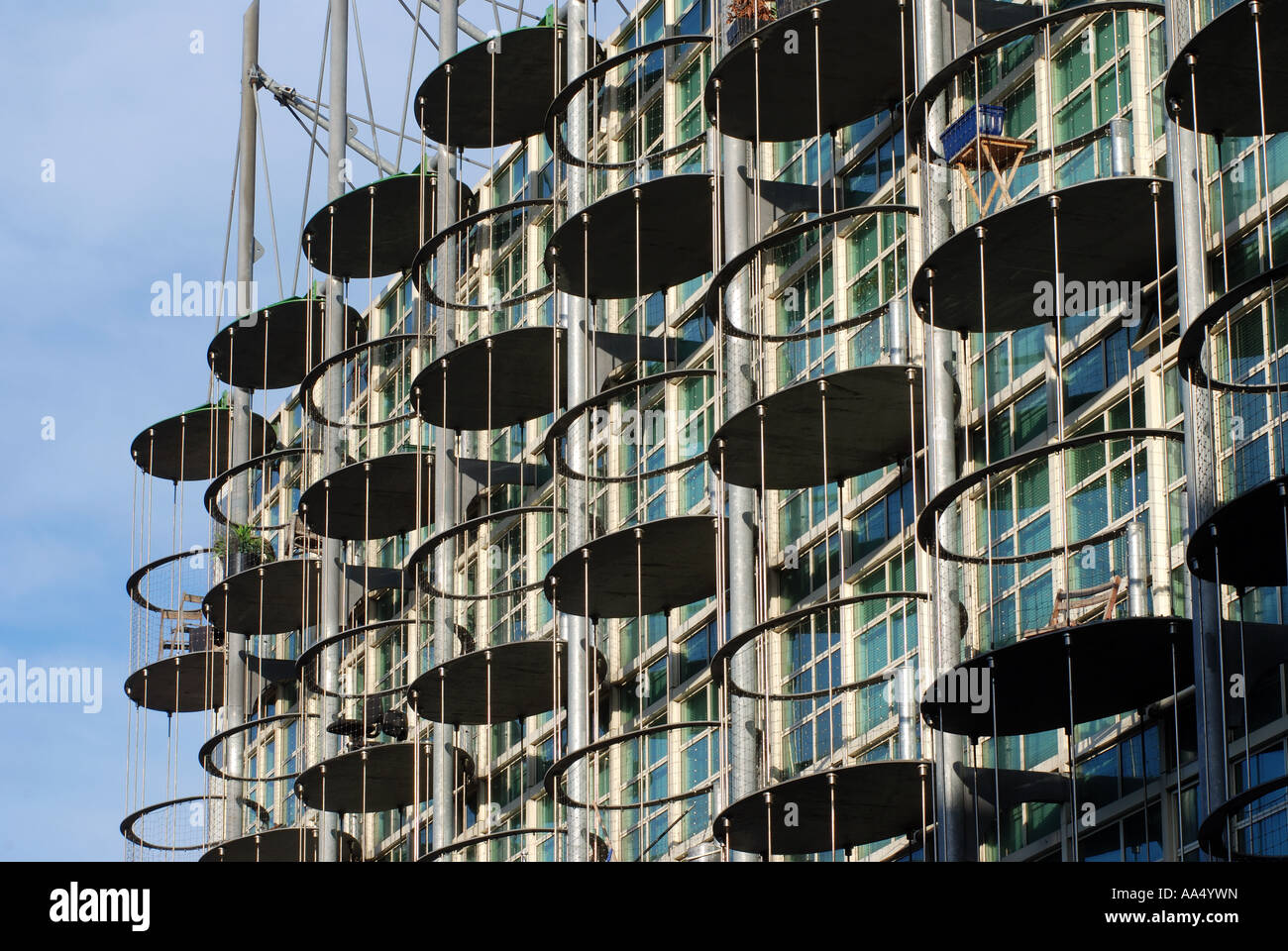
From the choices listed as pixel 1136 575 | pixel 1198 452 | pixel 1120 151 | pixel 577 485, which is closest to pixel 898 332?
pixel 1120 151

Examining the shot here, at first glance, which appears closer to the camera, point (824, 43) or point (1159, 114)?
point (1159, 114)

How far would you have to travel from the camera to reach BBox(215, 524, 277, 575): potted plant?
204ft

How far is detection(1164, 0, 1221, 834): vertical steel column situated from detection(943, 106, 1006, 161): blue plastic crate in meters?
4.63

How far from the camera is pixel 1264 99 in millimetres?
31953

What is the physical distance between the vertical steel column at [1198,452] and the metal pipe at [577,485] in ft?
52.4

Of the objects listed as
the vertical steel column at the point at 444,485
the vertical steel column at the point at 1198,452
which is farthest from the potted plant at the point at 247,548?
the vertical steel column at the point at 1198,452

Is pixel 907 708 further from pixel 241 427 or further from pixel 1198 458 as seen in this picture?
pixel 241 427

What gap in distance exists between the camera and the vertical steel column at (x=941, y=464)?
113ft

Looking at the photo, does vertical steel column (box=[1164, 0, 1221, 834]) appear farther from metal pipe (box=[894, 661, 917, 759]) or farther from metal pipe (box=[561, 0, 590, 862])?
metal pipe (box=[561, 0, 590, 862])

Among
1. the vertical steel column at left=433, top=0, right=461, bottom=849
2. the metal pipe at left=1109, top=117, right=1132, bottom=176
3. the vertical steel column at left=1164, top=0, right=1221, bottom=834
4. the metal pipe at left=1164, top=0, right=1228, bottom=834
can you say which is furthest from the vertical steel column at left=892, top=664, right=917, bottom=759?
the vertical steel column at left=433, top=0, right=461, bottom=849

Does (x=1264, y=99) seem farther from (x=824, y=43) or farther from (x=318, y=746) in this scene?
(x=318, y=746)

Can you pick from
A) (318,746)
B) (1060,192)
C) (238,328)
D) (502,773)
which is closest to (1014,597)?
(1060,192)

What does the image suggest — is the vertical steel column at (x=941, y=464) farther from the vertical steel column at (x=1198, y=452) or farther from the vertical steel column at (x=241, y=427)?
the vertical steel column at (x=241, y=427)
